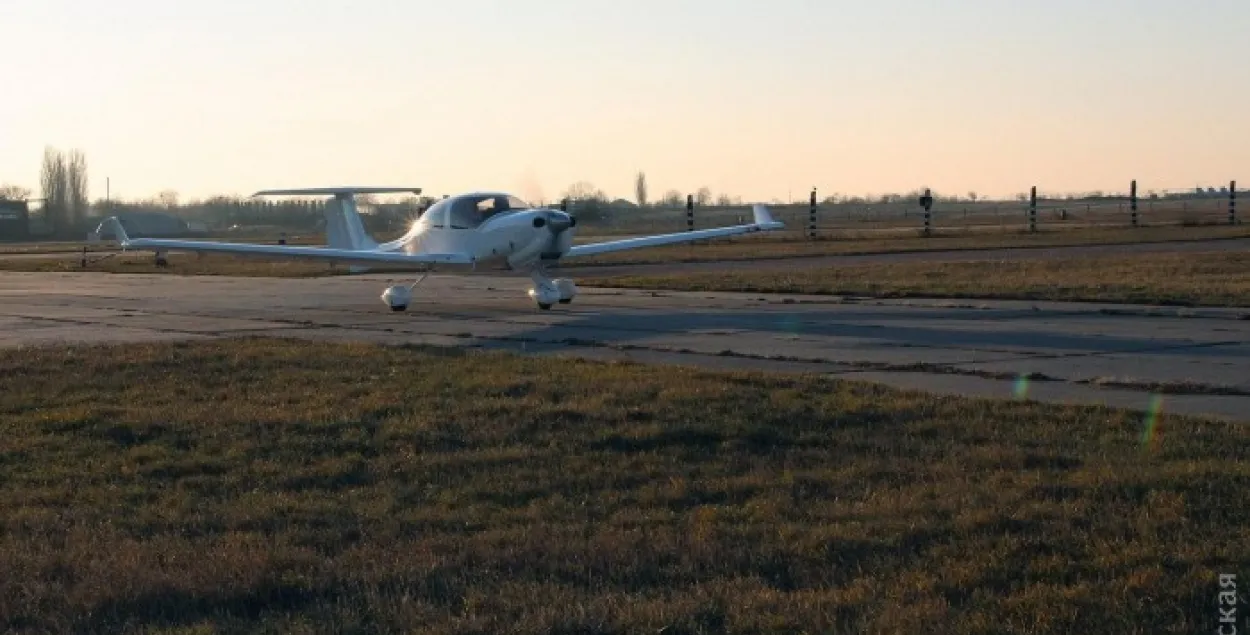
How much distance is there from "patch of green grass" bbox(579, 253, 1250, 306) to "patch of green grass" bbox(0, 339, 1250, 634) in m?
13.0

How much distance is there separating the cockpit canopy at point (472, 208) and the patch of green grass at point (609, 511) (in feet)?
43.9

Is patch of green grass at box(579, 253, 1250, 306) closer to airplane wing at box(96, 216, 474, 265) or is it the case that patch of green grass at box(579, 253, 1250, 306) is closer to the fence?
airplane wing at box(96, 216, 474, 265)

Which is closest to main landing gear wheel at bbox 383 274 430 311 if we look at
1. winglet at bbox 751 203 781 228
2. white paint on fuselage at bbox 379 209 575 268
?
white paint on fuselage at bbox 379 209 575 268

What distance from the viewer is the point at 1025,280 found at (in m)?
28.2

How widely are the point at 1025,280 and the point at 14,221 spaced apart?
361 ft

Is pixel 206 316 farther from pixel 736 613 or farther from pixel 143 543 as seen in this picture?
pixel 736 613

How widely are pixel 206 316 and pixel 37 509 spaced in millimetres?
17579

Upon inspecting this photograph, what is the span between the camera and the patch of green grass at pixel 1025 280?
80.4 ft

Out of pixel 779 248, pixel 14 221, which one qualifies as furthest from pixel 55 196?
pixel 779 248

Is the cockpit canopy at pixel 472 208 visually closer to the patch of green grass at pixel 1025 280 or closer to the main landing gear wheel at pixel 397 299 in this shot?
the main landing gear wheel at pixel 397 299

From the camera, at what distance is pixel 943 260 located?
1454 inches

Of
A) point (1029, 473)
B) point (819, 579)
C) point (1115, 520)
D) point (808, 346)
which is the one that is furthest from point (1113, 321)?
point (819, 579)

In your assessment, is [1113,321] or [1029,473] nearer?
[1029,473]

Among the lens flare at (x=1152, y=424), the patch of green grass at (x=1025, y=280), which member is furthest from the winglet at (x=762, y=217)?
the lens flare at (x=1152, y=424)
